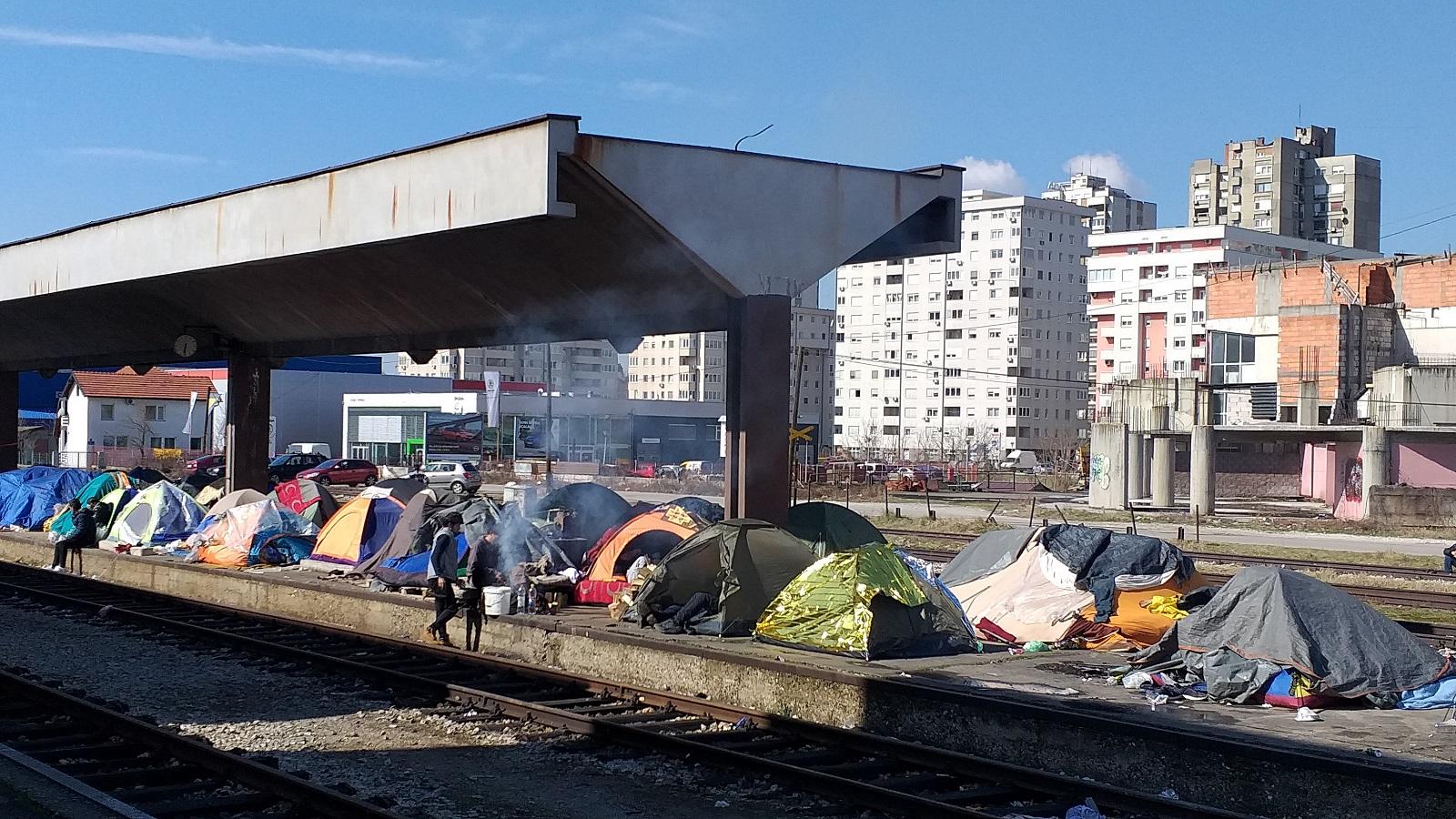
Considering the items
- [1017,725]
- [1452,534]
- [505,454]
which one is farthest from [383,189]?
[505,454]

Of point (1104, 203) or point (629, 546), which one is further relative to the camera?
point (1104, 203)

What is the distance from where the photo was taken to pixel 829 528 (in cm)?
1881

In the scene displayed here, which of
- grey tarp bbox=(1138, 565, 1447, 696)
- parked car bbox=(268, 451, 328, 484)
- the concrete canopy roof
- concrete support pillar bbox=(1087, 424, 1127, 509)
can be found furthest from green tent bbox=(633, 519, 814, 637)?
parked car bbox=(268, 451, 328, 484)

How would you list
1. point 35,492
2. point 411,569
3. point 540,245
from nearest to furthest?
point 540,245 < point 411,569 < point 35,492

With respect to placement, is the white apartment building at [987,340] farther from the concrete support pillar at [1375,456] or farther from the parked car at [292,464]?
the concrete support pillar at [1375,456]

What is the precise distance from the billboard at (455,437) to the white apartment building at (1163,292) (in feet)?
183

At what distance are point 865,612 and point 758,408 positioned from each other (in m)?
3.35

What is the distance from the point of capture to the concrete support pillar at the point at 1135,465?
50.0 metres

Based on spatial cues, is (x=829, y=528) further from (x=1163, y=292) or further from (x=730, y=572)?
(x=1163, y=292)

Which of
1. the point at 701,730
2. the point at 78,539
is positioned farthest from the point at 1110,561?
the point at 78,539

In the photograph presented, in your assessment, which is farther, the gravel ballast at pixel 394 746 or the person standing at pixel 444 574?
the person standing at pixel 444 574

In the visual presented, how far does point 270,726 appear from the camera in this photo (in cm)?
1248

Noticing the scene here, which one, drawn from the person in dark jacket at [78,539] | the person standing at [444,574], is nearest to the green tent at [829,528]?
the person standing at [444,574]

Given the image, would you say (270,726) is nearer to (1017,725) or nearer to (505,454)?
(1017,725)
